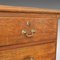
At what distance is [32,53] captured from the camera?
671 millimetres

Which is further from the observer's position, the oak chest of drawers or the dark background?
the dark background

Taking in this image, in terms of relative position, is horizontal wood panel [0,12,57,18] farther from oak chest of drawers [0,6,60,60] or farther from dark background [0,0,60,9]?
dark background [0,0,60,9]

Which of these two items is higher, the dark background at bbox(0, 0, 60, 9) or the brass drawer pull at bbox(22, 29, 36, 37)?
the dark background at bbox(0, 0, 60, 9)

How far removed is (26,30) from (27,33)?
15 millimetres

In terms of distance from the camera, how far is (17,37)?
61 cm

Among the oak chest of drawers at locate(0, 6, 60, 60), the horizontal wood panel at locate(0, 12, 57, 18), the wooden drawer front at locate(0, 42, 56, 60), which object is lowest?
the wooden drawer front at locate(0, 42, 56, 60)

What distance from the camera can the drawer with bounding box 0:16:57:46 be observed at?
57cm

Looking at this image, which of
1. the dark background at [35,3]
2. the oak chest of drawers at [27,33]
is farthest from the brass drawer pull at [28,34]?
the dark background at [35,3]

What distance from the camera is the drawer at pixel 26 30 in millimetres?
571

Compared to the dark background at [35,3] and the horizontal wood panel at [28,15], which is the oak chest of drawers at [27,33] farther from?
the dark background at [35,3]

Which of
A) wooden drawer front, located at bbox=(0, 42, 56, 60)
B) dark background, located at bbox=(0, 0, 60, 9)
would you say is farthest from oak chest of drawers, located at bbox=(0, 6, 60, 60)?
dark background, located at bbox=(0, 0, 60, 9)

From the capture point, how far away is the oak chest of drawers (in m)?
0.57

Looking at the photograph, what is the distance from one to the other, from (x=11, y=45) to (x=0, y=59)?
7 cm

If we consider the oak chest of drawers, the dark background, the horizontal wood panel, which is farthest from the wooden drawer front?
the dark background
